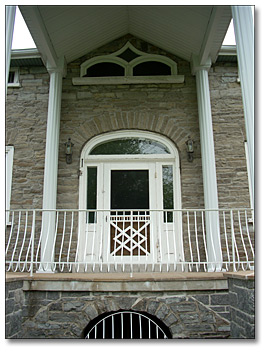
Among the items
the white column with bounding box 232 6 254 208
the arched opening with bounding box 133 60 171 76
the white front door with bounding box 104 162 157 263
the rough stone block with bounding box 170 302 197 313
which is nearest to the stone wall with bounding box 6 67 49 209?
the white front door with bounding box 104 162 157 263

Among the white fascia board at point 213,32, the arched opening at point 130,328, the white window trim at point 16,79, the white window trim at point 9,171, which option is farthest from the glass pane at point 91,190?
the white fascia board at point 213,32

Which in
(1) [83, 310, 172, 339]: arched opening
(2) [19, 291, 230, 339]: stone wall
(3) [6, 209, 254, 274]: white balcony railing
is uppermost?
(3) [6, 209, 254, 274]: white balcony railing

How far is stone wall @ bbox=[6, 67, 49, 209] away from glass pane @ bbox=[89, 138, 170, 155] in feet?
3.29

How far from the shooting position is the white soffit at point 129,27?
4959 mm

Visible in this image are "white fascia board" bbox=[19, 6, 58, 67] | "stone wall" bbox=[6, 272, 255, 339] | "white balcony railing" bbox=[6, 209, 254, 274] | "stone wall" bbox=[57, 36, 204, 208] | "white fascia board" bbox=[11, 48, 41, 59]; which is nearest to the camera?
"stone wall" bbox=[6, 272, 255, 339]

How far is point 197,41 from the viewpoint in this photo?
5.62 meters

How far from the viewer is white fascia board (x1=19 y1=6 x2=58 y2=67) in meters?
4.56

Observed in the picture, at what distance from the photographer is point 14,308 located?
3.55m

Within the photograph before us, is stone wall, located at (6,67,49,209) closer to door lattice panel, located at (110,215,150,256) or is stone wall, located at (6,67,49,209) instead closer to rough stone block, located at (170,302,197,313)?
door lattice panel, located at (110,215,150,256)

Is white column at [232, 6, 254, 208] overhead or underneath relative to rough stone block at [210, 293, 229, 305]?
overhead

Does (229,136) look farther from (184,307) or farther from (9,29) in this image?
(9,29)

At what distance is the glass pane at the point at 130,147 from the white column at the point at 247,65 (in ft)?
9.62

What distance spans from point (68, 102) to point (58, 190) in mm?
1637

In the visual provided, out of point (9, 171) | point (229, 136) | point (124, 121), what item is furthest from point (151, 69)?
point (9, 171)
